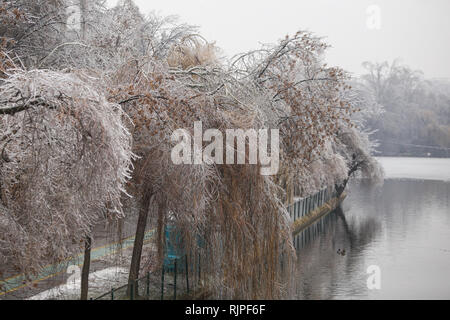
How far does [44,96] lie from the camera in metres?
7.08

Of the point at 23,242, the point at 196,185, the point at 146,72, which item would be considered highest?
the point at 146,72

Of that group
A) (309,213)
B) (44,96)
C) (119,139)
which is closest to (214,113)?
(119,139)

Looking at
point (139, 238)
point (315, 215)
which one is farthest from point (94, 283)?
point (315, 215)

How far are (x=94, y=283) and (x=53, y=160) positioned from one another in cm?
748

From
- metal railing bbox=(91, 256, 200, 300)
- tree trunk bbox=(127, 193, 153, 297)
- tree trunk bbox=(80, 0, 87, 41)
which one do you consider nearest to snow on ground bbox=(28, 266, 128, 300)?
metal railing bbox=(91, 256, 200, 300)

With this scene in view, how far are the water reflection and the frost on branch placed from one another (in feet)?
33.5

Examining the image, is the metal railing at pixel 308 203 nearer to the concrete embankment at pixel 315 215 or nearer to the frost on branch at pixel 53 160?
the concrete embankment at pixel 315 215

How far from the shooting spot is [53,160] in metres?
8.16

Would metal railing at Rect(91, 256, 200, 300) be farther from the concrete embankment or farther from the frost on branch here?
the concrete embankment

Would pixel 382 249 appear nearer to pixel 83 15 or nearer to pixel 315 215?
pixel 315 215

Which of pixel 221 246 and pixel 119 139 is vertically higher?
pixel 119 139
